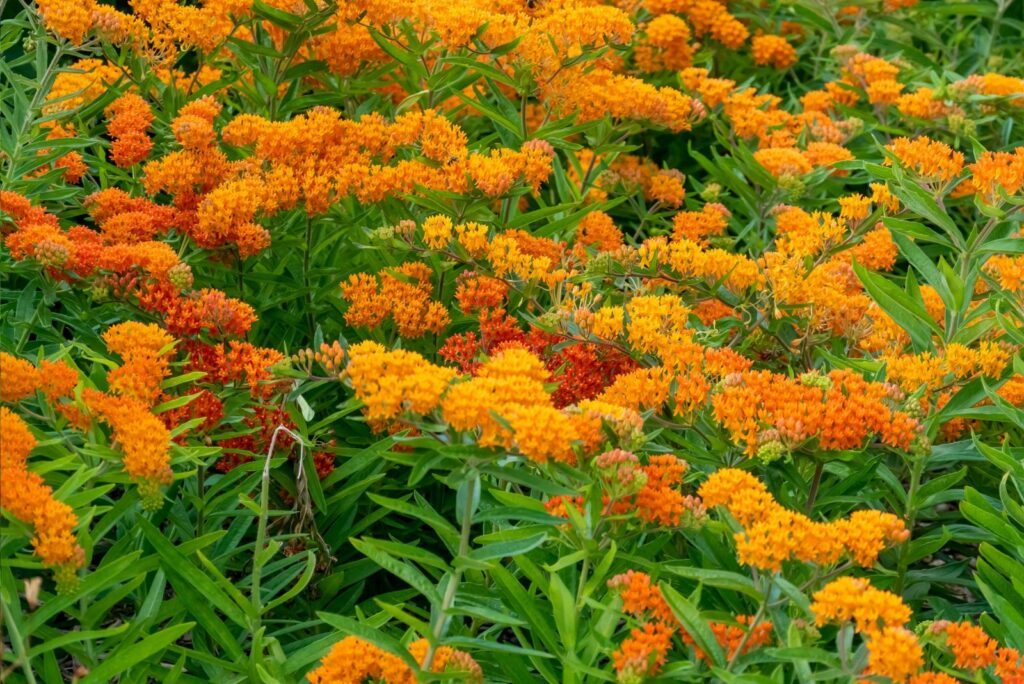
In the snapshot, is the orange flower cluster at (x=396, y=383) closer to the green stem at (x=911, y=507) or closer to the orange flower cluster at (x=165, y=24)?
the green stem at (x=911, y=507)

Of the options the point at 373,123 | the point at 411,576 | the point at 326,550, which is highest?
the point at 373,123

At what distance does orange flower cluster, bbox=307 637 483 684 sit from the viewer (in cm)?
240

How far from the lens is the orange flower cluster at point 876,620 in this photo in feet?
6.65

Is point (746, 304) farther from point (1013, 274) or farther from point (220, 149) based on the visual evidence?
point (220, 149)

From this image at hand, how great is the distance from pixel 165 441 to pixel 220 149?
171 centimetres

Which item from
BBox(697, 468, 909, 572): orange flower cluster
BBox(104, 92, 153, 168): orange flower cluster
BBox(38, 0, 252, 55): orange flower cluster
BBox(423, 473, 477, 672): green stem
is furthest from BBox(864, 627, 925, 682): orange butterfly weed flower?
BBox(38, 0, 252, 55): orange flower cluster

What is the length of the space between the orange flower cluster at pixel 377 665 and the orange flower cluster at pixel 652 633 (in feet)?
0.96

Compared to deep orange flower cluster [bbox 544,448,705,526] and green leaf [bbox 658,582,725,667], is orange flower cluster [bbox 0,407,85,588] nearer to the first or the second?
deep orange flower cluster [bbox 544,448,705,526]

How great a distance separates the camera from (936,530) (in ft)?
11.1

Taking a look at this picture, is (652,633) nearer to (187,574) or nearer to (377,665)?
(377,665)

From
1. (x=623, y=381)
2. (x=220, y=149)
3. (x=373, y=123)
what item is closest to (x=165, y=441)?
(x=623, y=381)

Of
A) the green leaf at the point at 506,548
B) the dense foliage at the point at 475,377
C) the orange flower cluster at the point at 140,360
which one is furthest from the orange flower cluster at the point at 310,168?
the green leaf at the point at 506,548

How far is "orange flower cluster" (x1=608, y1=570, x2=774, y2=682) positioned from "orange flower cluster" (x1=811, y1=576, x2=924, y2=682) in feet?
0.59

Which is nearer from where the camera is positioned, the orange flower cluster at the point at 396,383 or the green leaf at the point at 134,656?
the orange flower cluster at the point at 396,383
